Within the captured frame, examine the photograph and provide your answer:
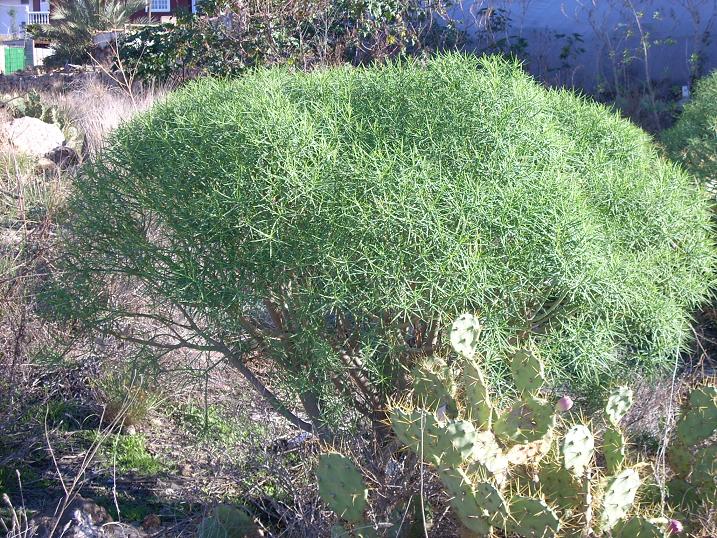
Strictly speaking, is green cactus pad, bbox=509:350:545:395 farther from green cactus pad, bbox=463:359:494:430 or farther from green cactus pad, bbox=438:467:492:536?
green cactus pad, bbox=438:467:492:536

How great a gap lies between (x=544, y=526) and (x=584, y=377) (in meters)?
0.95

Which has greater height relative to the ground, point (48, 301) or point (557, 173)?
point (557, 173)

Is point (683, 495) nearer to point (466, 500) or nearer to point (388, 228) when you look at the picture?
point (466, 500)

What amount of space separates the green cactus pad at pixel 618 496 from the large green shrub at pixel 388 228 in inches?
25.7

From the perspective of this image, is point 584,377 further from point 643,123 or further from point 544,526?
point 643,123

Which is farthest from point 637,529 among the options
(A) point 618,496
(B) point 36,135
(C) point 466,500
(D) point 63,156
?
(B) point 36,135

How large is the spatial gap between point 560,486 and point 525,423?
0.23 m

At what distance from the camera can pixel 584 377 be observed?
10.7 feet

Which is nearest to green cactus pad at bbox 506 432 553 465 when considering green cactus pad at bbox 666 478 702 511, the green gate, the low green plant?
the low green plant

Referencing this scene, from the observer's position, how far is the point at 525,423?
109 inches

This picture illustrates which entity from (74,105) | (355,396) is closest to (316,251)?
(355,396)

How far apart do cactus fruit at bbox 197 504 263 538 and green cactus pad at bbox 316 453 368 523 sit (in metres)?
0.62

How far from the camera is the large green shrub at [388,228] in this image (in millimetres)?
2928

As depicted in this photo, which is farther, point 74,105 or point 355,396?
point 74,105
